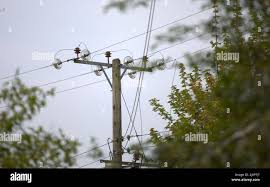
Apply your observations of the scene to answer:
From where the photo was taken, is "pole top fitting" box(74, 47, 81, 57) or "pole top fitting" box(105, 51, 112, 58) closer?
"pole top fitting" box(74, 47, 81, 57)

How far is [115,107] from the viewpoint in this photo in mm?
8922

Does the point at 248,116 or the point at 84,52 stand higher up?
the point at 84,52

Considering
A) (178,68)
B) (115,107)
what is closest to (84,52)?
(115,107)

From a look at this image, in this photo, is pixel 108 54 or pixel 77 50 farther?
pixel 108 54

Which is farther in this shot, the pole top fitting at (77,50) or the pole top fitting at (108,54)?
the pole top fitting at (108,54)
